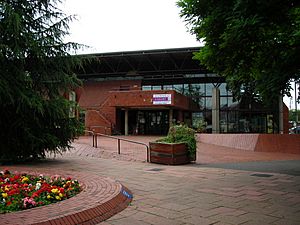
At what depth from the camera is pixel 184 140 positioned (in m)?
11.8

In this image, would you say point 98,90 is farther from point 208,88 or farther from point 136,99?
point 208,88

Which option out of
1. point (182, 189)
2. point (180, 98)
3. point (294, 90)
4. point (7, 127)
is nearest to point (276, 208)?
point (182, 189)

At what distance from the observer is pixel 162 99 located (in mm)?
29391

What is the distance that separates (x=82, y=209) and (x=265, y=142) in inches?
608

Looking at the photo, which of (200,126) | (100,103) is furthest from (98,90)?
(200,126)

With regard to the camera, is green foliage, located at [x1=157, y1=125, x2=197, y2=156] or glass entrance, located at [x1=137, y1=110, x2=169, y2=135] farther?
glass entrance, located at [x1=137, y1=110, x2=169, y2=135]

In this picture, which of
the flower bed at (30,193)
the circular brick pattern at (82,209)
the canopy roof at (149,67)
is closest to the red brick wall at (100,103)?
the canopy roof at (149,67)

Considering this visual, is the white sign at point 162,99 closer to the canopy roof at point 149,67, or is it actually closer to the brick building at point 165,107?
the brick building at point 165,107

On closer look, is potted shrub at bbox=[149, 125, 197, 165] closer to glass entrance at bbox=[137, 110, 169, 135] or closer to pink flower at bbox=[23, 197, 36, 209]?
pink flower at bbox=[23, 197, 36, 209]

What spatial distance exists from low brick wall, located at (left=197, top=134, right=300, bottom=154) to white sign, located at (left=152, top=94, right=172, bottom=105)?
8.55m

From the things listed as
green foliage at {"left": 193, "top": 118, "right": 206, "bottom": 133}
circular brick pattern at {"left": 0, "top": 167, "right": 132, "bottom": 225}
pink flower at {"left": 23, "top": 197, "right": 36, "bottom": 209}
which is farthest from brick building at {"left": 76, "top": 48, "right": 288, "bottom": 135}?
pink flower at {"left": 23, "top": 197, "right": 36, "bottom": 209}

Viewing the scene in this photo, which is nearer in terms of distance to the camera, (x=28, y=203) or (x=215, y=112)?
(x=28, y=203)

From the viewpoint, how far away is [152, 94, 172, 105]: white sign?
29.1 metres

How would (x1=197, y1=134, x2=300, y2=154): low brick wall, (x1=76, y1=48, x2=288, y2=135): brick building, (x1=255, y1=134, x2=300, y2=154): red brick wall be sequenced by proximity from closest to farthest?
1. (x1=255, y1=134, x2=300, y2=154): red brick wall
2. (x1=197, y1=134, x2=300, y2=154): low brick wall
3. (x1=76, y1=48, x2=288, y2=135): brick building
